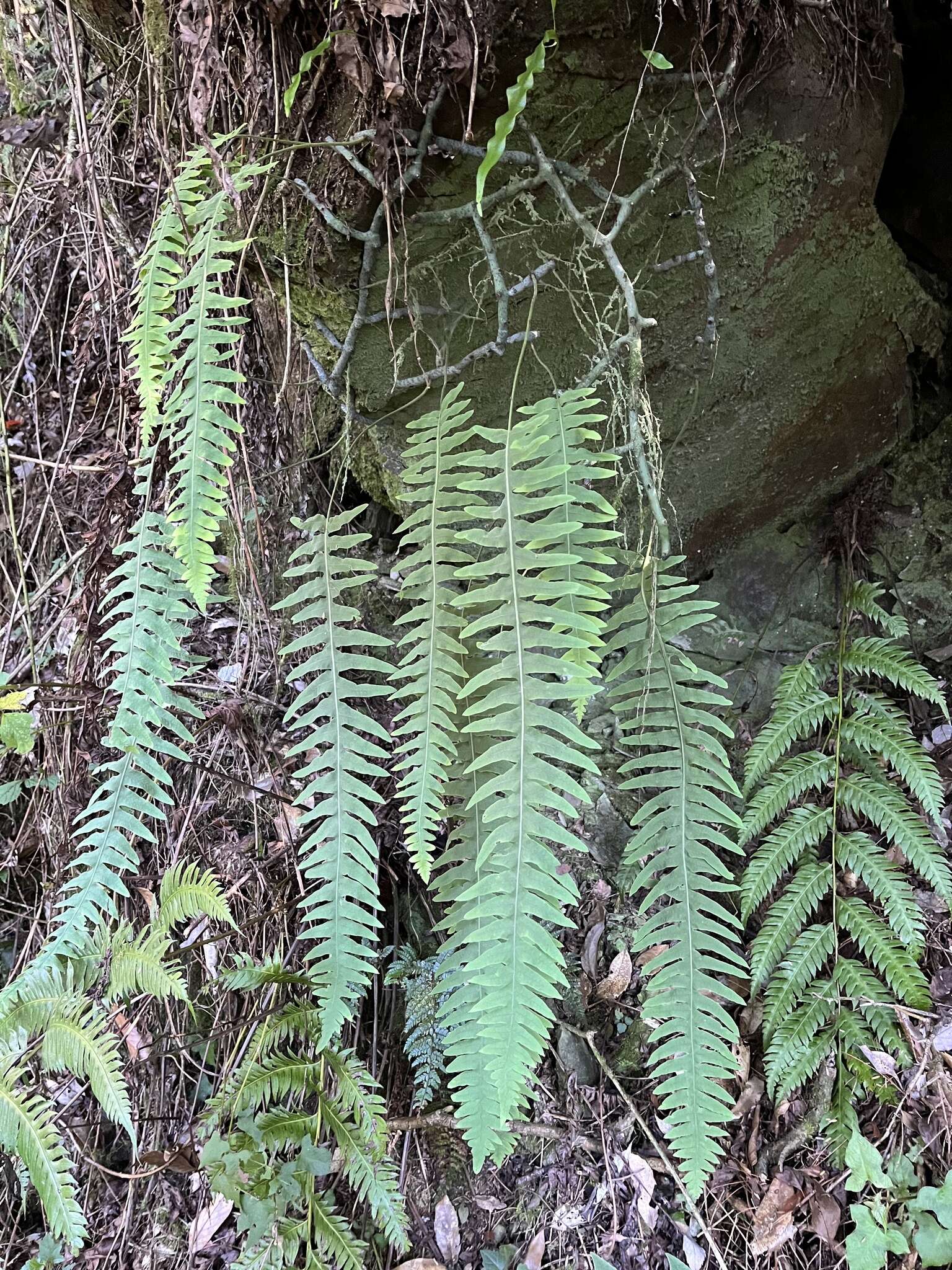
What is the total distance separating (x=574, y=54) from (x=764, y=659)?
5.29 ft

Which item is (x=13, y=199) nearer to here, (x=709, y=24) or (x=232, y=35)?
(x=232, y=35)

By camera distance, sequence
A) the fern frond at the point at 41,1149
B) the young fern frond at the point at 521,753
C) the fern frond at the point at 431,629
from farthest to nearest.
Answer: the fern frond at the point at 41,1149, the fern frond at the point at 431,629, the young fern frond at the point at 521,753

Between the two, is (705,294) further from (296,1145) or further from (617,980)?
(296,1145)

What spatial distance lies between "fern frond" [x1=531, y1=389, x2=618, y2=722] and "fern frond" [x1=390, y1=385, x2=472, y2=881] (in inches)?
7.4

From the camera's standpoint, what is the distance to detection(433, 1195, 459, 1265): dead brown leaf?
1.88 metres

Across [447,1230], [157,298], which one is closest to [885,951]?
[447,1230]

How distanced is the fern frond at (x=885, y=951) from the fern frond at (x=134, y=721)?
1.62 meters

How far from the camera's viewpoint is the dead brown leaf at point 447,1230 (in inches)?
73.9

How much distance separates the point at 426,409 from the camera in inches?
80.0

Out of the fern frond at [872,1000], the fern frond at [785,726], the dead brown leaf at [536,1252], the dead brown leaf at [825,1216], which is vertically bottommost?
the dead brown leaf at [536,1252]

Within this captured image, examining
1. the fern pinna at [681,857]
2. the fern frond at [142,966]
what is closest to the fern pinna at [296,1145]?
the fern frond at [142,966]

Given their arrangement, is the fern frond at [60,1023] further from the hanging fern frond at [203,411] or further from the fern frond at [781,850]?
the fern frond at [781,850]

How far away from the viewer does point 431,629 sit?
5.43 feet

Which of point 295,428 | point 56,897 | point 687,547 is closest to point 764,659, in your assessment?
point 687,547
